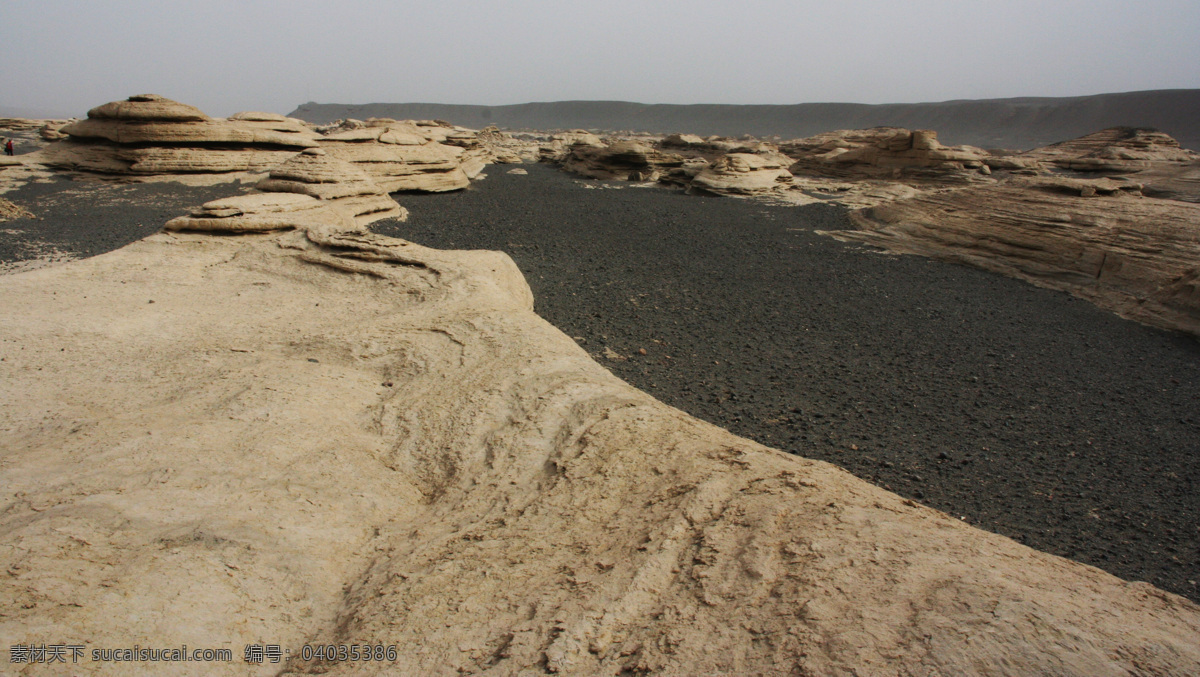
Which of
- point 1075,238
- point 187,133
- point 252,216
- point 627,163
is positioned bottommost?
point 1075,238

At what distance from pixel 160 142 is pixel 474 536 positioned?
35.8 feet

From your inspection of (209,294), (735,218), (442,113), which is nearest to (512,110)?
(442,113)

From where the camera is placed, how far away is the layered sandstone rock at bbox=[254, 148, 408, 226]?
7.27 m

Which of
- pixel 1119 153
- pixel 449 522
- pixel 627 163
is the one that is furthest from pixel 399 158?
pixel 1119 153

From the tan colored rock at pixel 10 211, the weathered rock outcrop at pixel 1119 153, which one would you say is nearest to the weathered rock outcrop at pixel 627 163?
the weathered rock outcrop at pixel 1119 153

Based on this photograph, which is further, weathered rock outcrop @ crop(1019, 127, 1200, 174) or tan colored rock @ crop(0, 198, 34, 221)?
weathered rock outcrop @ crop(1019, 127, 1200, 174)

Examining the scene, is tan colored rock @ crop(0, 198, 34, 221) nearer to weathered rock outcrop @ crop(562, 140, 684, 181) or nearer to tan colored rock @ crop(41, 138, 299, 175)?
tan colored rock @ crop(41, 138, 299, 175)

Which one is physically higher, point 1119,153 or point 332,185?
point 1119,153

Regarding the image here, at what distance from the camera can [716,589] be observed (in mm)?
1327

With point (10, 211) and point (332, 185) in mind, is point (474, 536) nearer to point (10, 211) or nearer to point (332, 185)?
point (332, 185)

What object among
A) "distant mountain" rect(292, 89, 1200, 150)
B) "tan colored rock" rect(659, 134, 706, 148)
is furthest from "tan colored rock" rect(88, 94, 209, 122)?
"distant mountain" rect(292, 89, 1200, 150)

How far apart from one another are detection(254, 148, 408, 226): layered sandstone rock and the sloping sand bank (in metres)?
4.73

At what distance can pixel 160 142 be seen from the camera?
9.34 m

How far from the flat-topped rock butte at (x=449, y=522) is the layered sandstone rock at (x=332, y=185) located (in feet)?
12.6
